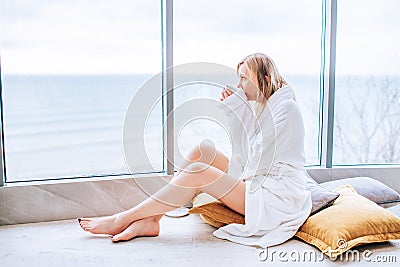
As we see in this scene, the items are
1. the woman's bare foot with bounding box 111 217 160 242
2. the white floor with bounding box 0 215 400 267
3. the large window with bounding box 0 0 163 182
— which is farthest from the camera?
the large window with bounding box 0 0 163 182

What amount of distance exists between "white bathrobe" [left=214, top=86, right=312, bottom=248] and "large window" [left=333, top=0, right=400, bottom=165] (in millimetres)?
919

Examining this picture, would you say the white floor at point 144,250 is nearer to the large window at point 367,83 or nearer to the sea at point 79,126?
the sea at point 79,126

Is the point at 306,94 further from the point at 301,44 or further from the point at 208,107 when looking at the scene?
the point at 208,107

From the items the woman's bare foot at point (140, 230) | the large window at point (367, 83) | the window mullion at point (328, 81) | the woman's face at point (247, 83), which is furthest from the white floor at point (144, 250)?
the large window at point (367, 83)

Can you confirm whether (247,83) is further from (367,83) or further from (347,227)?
(367,83)

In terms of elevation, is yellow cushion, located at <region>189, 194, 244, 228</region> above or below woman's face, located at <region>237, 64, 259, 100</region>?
below

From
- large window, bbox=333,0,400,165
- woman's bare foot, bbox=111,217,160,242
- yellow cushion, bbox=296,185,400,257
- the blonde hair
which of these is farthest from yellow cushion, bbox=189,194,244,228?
large window, bbox=333,0,400,165

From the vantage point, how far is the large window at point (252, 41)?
9.87ft

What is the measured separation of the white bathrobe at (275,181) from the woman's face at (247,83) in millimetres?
100

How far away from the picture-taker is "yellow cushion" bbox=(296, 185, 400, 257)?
221 cm

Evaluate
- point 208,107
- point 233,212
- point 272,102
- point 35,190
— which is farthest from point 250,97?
point 35,190

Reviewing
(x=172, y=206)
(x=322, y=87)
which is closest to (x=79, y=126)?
(x=172, y=206)

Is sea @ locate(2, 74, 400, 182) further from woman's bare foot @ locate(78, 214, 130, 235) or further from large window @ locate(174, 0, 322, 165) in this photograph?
woman's bare foot @ locate(78, 214, 130, 235)

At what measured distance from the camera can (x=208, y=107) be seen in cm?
295
